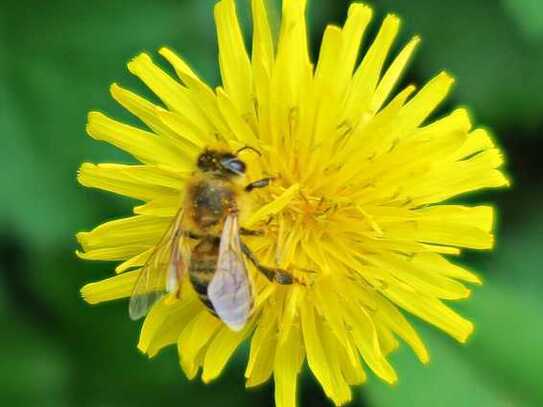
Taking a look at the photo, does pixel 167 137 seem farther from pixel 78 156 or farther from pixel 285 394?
pixel 78 156

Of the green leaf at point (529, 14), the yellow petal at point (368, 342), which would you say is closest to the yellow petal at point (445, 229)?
the yellow petal at point (368, 342)

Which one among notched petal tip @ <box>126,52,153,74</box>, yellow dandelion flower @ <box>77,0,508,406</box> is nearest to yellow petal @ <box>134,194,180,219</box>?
yellow dandelion flower @ <box>77,0,508,406</box>

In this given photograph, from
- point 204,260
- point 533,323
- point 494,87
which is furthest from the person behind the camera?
point 494,87

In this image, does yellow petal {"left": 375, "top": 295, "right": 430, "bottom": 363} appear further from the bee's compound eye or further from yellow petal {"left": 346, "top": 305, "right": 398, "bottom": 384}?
the bee's compound eye

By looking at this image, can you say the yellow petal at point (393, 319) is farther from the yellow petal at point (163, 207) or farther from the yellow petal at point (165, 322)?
the yellow petal at point (163, 207)

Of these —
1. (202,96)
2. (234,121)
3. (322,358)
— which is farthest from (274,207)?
(322,358)

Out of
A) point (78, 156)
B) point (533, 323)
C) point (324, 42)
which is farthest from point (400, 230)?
point (78, 156)

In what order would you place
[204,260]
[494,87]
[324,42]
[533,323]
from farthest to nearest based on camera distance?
1. [494,87]
2. [533,323]
3. [324,42]
4. [204,260]
